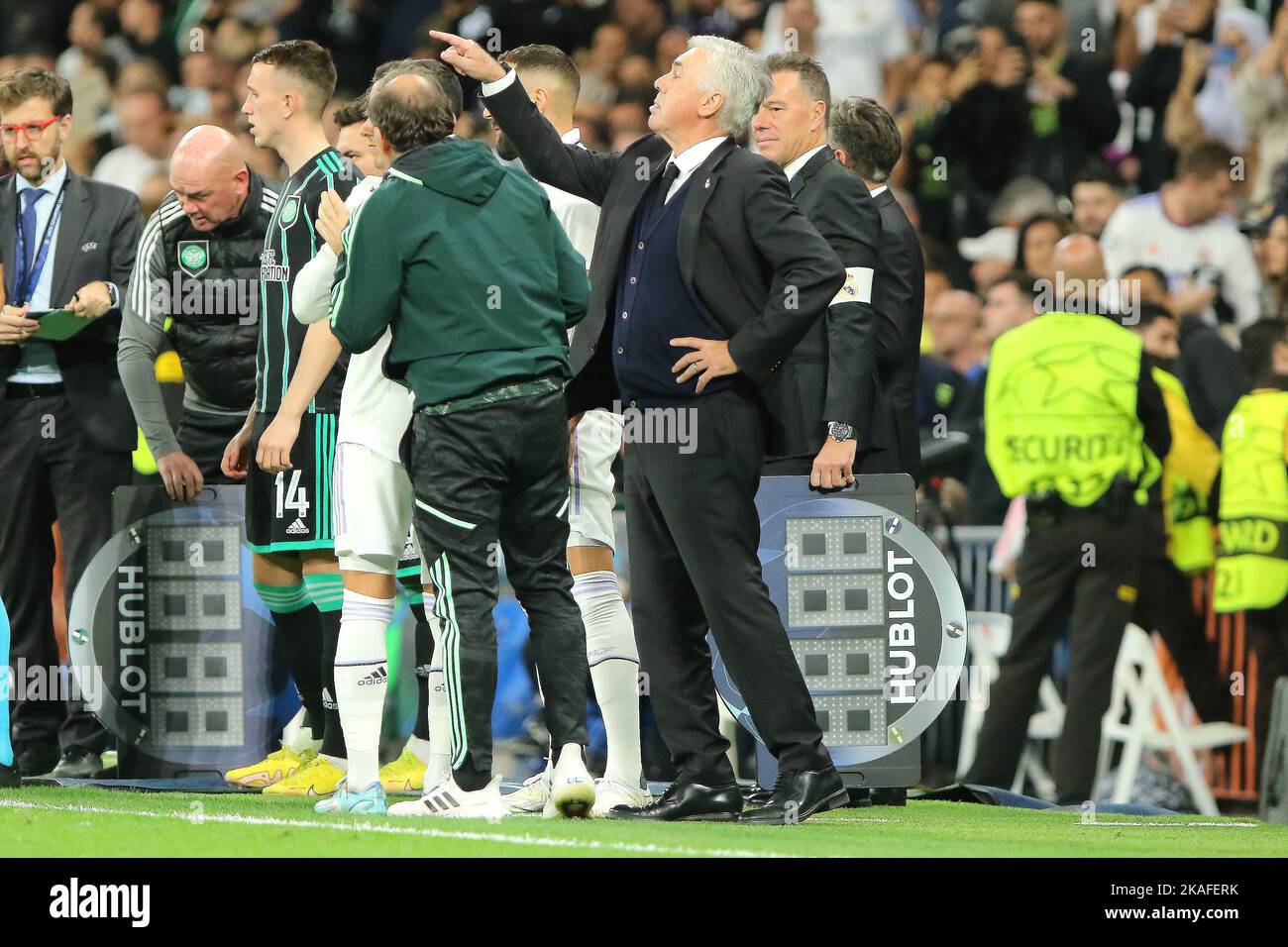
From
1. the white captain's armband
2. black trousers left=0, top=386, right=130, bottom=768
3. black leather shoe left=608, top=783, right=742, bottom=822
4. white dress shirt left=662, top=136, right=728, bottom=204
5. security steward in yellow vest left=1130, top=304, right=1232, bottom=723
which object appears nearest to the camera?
black leather shoe left=608, top=783, right=742, bottom=822

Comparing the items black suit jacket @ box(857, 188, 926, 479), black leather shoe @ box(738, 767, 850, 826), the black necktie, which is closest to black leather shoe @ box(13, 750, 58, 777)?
black leather shoe @ box(738, 767, 850, 826)

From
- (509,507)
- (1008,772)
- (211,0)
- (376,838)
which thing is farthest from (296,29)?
(376,838)

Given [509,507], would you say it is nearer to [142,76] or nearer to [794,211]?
[794,211]

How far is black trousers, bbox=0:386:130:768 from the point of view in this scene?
288 inches

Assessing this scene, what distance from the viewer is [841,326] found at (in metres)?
6.40

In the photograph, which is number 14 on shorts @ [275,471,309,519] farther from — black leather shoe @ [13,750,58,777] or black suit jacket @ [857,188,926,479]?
black suit jacket @ [857,188,926,479]

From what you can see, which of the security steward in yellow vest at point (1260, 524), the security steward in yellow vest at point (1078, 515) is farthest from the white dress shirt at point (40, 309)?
the security steward in yellow vest at point (1260, 524)

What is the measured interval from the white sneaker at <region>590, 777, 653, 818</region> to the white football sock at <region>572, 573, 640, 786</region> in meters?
0.03

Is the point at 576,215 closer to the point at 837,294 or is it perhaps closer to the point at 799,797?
the point at 837,294

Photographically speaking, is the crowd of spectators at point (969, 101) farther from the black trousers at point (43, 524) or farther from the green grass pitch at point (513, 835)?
the black trousers at point (43, 524)

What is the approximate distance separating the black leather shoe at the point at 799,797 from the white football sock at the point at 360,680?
1.08 metres

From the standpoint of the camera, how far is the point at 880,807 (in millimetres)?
6750

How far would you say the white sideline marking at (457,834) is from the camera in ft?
15.4

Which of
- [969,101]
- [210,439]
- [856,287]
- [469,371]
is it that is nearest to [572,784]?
[469,371]
